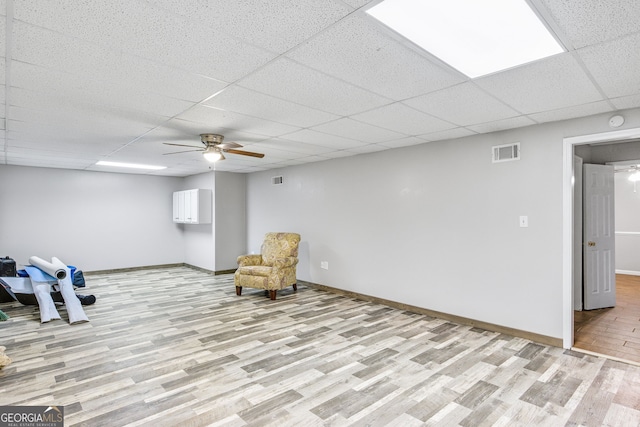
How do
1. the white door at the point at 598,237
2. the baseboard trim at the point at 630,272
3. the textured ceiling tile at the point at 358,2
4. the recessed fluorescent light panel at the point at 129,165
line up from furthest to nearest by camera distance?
the baseboard trim at the point at 630,272 < the recessed fluorescent light panel at the point at 129,165 < the white door at the point at 598,237 < the textured ceiling tile at the point at 358,2

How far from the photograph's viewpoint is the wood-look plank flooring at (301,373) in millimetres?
2299

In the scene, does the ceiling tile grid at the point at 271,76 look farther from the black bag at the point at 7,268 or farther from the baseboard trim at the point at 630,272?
the baseboard trim at the point at 630,272

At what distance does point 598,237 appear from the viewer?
4.79 meters

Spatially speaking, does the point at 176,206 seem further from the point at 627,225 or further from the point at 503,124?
the point at 627,225

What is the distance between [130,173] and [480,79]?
7572 millimetres

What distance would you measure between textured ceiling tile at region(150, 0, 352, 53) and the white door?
15.3 feet

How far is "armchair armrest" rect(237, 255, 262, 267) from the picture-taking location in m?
5.88

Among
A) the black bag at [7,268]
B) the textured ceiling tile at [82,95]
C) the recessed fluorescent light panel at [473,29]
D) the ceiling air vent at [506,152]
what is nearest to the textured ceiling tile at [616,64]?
the recessed fluorescent light panel at [473,29]

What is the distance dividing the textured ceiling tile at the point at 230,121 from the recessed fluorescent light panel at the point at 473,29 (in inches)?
75.2

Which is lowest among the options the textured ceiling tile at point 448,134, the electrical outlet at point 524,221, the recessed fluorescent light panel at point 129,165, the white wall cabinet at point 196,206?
the electrical outlet at point 524,221

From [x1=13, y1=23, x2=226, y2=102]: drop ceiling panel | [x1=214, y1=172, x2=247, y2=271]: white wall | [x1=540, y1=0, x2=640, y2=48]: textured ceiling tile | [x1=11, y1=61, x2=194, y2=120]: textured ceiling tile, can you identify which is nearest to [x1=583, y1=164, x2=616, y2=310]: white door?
[x1=540, y1=0, x2=640, y2=48]: textured ceiling tile

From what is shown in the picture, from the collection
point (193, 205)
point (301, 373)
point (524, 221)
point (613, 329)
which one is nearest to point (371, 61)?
point (301, 373)

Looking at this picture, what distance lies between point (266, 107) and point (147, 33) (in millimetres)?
1306

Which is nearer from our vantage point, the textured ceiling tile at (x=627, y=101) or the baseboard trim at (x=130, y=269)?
the textured ceiling tile at (x=627, y=101)
